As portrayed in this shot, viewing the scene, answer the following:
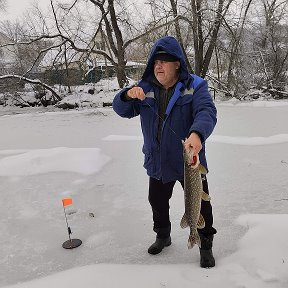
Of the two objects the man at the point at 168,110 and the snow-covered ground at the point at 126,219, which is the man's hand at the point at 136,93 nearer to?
the man at the point at 168,110

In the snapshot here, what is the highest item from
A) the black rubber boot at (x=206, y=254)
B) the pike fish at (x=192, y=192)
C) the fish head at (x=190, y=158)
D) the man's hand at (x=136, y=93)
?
the man's hand at (x=136, y=93)

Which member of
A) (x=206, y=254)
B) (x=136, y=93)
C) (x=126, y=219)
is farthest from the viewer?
(x=126, y=219)

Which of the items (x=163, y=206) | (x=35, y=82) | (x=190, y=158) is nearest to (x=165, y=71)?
(x=190, y=158)

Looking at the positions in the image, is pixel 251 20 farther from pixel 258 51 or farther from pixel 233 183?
pixel 233 183

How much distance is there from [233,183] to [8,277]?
3119 mm

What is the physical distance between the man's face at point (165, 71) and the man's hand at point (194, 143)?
1.93 feet

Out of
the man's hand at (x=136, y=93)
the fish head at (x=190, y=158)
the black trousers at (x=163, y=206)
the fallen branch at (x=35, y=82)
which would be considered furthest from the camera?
the fallen branch at (x=35, y=82)

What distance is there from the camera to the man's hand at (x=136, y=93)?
Answer: 245 centimetres

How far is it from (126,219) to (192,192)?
71.0 inches

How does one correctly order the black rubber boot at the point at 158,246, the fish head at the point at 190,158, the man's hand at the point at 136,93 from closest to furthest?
the fish head at the point at 190,158 → the man's hand at the point at 136,93 → the black rubber boot at the point at 158,246

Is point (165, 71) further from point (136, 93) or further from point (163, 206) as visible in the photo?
point (163, 206)

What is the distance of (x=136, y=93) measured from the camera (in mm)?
2477

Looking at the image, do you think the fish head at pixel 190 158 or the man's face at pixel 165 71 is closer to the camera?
the fish head at pixel 190 158

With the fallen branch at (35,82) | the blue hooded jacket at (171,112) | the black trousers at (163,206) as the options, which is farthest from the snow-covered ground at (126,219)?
the fallen branch at (35,82)
